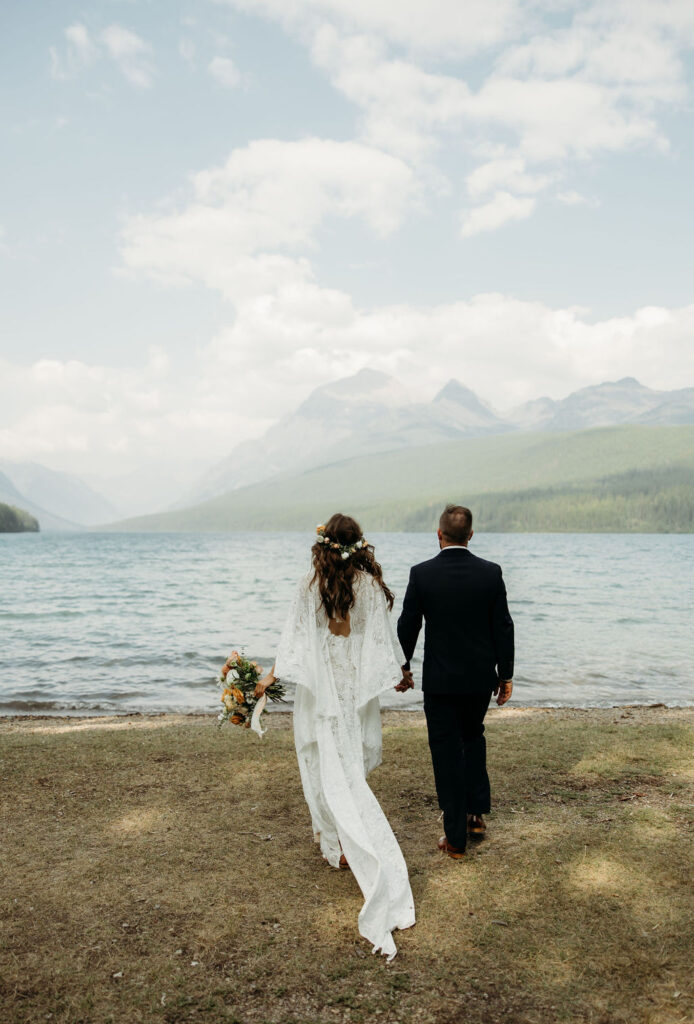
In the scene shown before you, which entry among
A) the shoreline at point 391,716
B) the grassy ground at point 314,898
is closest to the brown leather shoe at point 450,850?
the grassy ground at point 314,898

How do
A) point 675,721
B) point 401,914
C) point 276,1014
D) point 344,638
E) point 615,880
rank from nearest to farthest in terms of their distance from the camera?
point 276,1014 < point 401,914 < point 615,880 < point 344,638 < point 675,721

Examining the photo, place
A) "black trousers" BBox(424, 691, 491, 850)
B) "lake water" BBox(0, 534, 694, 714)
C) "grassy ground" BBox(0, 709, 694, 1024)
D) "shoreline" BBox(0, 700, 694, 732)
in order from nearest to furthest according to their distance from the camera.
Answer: "grassy ground" BBox(0, 709, 694, 1024) < "black trousers" BBox(424, 691, 491, 850) < "shoreline" BBox(0, 700, 694, 732) < "lake water" BBox(0, 534, 694, 714)

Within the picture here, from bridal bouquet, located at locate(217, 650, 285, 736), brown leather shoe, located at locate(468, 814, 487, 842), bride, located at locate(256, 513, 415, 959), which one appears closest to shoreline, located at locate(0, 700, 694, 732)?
brown leather shoe, located at locate(468, 814, 487, 842)

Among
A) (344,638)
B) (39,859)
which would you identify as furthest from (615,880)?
(39,859)

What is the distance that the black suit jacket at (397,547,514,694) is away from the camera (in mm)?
5770

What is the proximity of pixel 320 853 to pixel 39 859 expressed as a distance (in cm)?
228

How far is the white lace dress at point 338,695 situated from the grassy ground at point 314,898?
62 centimetres

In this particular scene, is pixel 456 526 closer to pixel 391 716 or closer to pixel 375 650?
pixel 375 650

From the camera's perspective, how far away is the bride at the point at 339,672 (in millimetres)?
5609

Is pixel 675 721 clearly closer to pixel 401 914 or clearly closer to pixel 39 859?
pixel 401 914

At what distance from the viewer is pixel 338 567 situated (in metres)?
5.66

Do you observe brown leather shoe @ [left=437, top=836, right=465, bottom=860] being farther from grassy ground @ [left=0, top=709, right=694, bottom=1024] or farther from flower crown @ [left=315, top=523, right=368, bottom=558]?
flower crown @ [left=315, top=523, right=368, bottom=558]

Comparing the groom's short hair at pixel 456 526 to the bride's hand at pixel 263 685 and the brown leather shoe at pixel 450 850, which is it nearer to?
the bride's hand at pixel 263 685

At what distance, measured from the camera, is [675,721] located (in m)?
11.3
